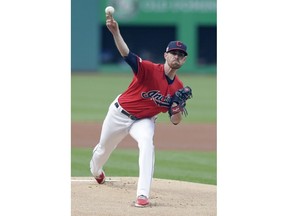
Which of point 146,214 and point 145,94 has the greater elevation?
point 145,94

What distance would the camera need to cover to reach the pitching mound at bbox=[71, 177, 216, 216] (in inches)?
264

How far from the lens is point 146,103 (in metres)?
7.40

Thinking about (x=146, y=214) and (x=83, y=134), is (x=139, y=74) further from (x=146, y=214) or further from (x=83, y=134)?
(x=83, y=134)

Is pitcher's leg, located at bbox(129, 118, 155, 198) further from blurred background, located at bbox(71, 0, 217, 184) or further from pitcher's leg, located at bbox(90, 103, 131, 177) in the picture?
blurred background, located at bbox(71, 0, 217, 184)

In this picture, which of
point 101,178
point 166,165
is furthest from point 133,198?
point 166,165

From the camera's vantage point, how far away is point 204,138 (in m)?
14.1

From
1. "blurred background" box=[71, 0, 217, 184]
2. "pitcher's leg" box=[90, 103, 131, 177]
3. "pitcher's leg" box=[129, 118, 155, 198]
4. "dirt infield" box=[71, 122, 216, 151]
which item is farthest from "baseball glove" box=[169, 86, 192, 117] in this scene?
"blurred background" box=[71, 0, 217, 184]

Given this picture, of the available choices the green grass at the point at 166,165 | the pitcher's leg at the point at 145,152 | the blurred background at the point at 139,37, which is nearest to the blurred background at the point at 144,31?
the blurred background at the point at 139,37

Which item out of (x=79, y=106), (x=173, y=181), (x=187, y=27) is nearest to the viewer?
(x=173, y=181)
